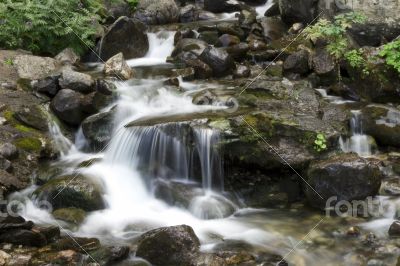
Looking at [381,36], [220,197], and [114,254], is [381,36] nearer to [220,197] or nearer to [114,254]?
[220,197]

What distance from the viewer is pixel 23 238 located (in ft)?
22.6

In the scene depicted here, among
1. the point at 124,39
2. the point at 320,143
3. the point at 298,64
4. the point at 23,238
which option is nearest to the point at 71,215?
the point at 23,238

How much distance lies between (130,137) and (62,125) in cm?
181

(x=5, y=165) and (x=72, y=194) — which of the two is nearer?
(x=72, y=194)

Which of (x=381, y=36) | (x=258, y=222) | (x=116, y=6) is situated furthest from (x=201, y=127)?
(x=116, y=6)

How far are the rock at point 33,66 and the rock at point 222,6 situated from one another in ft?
26.4

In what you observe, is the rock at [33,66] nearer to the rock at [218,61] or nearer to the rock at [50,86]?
the rock at [50,86]

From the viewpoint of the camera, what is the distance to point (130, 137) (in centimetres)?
948

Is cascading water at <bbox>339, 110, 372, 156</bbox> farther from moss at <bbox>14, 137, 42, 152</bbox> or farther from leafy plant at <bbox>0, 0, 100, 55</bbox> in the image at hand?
leafy plant at <bbox>0, 0, 100, 55</bbox>

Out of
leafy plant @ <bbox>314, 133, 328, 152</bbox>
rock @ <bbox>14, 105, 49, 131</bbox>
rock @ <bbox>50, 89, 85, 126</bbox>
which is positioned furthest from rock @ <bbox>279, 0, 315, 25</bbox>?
rock @ <bbox>14, 105, 49, 131</bbox>

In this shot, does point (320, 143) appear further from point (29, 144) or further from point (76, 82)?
point (29, 144)

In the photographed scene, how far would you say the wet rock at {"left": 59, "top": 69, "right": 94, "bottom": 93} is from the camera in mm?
10641

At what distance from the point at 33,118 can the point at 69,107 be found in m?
0.76

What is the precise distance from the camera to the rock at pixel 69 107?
10.3 metres
